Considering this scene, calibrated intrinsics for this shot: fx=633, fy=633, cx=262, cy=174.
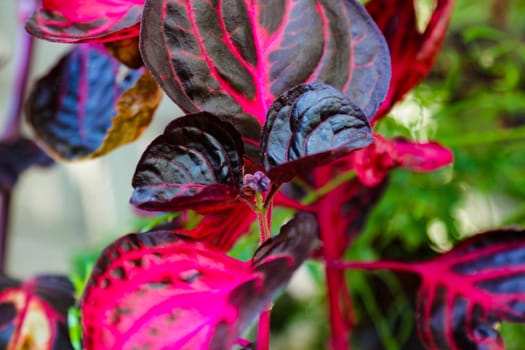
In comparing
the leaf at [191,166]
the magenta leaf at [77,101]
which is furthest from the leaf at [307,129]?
the magenta leaf at [77,101]

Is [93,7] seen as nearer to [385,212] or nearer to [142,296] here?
[142,296]

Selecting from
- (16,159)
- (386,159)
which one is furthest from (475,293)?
(16,159)

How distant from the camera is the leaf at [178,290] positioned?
164 millimetres

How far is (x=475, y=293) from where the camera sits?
26 cm

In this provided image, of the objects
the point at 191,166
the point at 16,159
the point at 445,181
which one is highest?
the point at 191,166

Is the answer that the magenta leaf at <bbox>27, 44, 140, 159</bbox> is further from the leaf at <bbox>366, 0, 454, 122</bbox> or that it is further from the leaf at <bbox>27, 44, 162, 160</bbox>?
the leaf at <bbox>366, 0, 454, 122</bbox>

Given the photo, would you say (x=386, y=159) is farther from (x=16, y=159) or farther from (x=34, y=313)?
(x=16, y=159)

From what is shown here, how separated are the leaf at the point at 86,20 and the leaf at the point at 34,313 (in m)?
0.12

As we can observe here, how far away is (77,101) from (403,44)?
16 cm

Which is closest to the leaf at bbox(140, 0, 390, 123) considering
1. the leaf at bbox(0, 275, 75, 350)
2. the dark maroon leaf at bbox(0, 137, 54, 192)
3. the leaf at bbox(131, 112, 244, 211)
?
the leaf at bbox(131, 112, 244, 211)

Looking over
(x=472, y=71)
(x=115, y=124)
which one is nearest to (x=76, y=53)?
(x=115, y=124)

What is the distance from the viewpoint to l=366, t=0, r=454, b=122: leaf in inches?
10.4

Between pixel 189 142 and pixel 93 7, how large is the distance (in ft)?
0.22

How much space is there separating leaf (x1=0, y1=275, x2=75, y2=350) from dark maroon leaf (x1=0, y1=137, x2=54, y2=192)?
13cm
